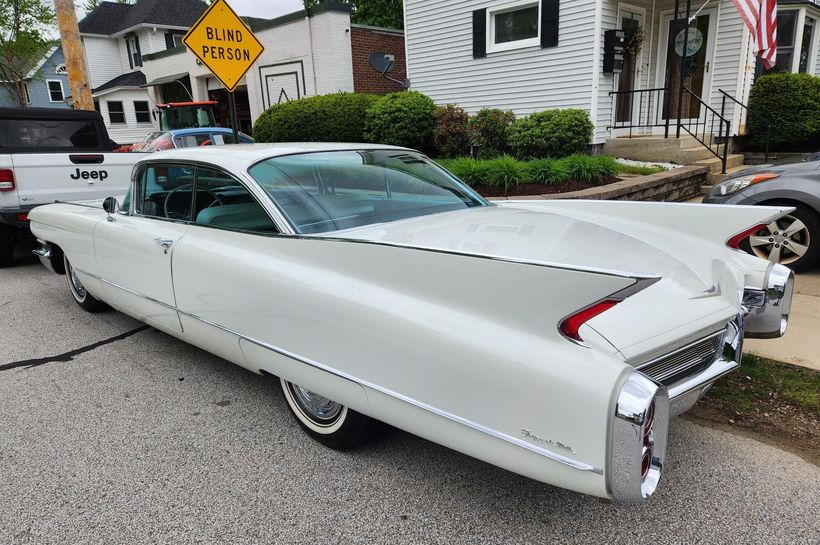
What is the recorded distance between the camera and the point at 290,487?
8.49 feet

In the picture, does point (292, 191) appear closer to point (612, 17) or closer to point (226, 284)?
point (226, 284)

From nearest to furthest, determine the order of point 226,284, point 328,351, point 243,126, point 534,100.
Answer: point 328,351 < point 226,284 < point 534,100 < point 243,126

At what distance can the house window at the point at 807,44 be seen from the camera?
13989 millimetres

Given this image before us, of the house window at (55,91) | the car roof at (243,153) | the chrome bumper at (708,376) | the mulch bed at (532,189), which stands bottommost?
the chrome bumper at (708,376)

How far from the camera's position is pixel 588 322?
2016 millimetres

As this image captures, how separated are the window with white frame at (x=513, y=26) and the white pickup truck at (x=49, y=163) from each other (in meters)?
8.46

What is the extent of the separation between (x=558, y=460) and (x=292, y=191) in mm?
1987

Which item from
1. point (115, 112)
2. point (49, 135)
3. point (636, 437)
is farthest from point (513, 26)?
point (115, 112)

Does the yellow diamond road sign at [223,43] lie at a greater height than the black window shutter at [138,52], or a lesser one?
lesser

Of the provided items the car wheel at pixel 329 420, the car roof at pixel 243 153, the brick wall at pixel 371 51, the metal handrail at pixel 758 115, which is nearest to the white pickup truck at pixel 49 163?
the car roof at pixel 243 153

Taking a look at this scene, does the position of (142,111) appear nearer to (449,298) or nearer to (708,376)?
(449,298)

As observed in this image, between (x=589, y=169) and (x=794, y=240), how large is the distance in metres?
3.56

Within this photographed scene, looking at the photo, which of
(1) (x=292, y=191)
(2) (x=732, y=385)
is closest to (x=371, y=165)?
(1) (x=292, y=191)

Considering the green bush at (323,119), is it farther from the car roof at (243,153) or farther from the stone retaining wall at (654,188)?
the car roof at (243,153)
